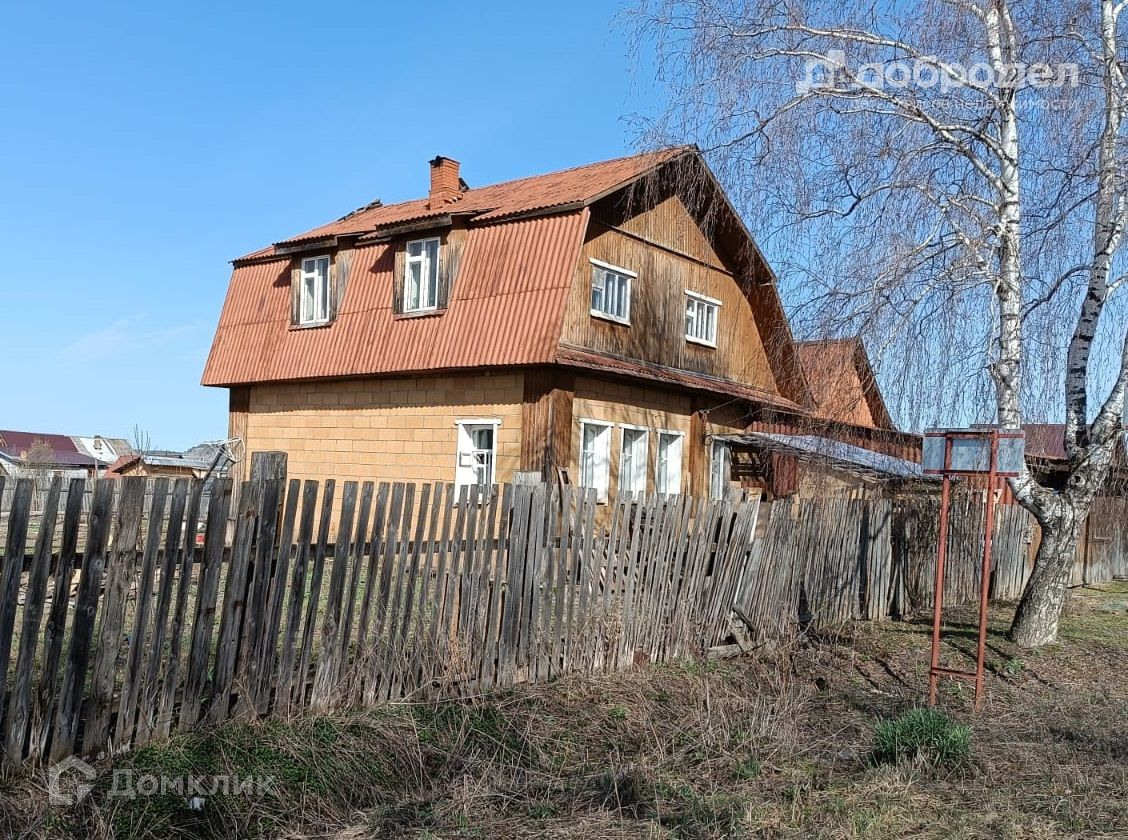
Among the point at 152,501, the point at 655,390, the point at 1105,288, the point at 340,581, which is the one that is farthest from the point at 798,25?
the point at 655,390

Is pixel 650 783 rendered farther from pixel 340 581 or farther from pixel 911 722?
pixel 340 581

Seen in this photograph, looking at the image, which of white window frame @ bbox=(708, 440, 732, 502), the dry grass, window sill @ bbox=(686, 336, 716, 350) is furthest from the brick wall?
the dry grass

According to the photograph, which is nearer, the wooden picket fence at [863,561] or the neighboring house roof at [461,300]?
the wooden picket fence at [863,561]

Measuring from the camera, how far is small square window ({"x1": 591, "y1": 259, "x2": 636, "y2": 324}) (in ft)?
51.2

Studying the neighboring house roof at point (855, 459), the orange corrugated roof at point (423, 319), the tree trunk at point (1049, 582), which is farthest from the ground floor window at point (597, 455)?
the tree trunk at point (1049, 582)

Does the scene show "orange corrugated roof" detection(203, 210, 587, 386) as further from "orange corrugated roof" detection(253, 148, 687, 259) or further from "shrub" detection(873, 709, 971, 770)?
"shrub" detection(873, 709, 971, 770)

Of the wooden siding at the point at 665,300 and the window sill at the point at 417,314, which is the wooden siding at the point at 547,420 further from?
the window sill at the point at 417,314

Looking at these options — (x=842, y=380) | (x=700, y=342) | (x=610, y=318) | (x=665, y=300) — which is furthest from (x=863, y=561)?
(x=700, y=342)

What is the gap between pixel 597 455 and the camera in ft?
52.2

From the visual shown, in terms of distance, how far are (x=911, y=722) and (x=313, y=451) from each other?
13898mm

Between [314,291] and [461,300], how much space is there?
412 cm

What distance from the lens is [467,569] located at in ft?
21.8

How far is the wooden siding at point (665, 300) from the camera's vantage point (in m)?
15.4

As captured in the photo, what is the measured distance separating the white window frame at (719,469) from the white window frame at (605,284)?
3569 mm
